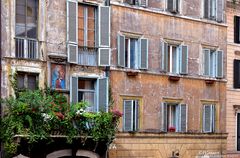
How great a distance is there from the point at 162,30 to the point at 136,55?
7.13 feet

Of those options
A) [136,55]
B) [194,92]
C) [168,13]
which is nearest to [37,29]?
[136,55]

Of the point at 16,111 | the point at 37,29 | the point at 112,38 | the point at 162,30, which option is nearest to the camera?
the point at 16,111

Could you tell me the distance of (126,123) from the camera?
31312 millimetres

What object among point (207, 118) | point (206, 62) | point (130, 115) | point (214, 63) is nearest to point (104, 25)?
point (130, 115)

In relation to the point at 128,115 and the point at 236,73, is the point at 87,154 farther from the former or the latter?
the point at 236,73

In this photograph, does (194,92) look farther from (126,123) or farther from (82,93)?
(82,93)

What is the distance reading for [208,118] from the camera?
35.2 m

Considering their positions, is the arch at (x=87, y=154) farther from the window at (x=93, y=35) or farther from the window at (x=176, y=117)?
the window at (x=176, y=117)

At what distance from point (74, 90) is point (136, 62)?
4113 millimetres

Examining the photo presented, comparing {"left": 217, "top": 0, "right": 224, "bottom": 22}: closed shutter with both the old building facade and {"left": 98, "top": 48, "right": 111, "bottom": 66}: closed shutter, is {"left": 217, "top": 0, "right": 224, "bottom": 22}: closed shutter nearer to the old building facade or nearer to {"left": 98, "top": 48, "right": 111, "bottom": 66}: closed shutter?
the old building facade

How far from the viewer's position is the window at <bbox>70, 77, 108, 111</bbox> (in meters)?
30.0

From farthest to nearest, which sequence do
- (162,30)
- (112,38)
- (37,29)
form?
1. (162,30)
2. (112,38)
3. (37,29)

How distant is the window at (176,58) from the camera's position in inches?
1323

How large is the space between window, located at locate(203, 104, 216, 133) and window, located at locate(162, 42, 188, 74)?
2.59 meters
